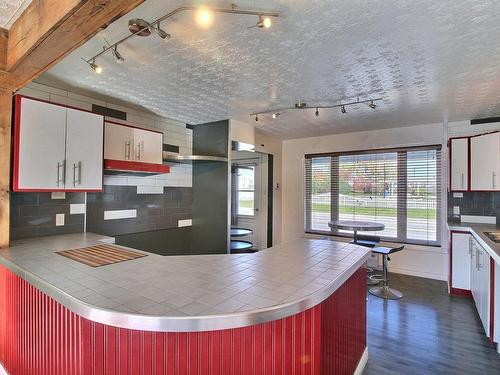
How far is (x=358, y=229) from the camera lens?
3920 mm

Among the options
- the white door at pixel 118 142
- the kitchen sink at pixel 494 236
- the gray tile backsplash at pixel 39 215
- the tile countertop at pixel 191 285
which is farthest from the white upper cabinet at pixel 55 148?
the kitchen sink at pixel 494 236

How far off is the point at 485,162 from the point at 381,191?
1.48 metres

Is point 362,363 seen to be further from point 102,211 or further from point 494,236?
point 102,211

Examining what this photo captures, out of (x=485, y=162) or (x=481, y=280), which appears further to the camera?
(x=485, y=162)

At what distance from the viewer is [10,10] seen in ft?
5.51

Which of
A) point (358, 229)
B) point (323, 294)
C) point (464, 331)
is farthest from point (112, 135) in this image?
point (464, 331)

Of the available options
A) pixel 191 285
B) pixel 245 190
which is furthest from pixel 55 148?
pixel 245 190

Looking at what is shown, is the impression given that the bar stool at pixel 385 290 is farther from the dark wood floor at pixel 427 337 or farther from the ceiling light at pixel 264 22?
the ceiling light at pixel 264 22

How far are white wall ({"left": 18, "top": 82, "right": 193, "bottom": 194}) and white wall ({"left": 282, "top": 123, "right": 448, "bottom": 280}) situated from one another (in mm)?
2311

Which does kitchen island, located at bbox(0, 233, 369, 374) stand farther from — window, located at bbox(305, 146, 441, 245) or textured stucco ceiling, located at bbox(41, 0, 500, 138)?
window, located at bbox(305, 146, 441, 245)

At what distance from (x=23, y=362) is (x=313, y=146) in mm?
4901

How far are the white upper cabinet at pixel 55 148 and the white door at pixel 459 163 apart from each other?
4.42m

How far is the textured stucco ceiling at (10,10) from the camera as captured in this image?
161 centimetres

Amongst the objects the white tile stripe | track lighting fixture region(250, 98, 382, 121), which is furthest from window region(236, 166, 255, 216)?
the white tile stripe
